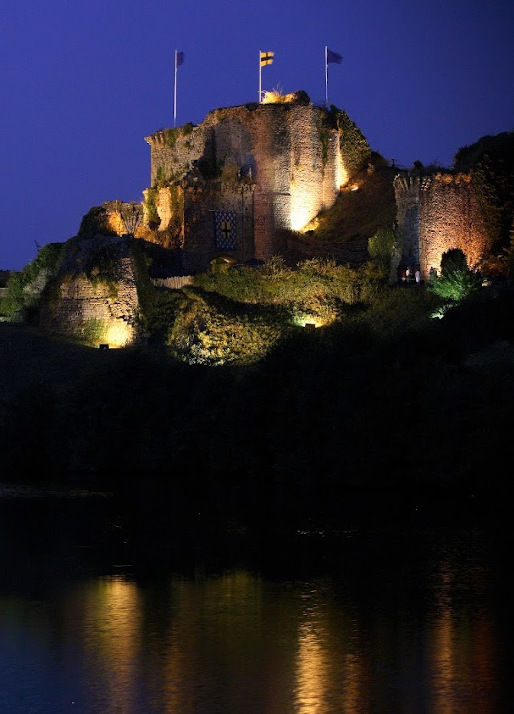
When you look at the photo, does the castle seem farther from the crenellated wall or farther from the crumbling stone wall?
the crumbling stone wall

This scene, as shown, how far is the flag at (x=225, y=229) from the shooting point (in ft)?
197

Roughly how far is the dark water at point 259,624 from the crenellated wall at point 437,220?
970 inches

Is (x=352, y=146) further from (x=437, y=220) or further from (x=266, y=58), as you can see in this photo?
(x=437, y=220)

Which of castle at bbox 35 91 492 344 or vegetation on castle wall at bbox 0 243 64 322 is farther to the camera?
vegetation on castle wall at bbox 0 243 64 322

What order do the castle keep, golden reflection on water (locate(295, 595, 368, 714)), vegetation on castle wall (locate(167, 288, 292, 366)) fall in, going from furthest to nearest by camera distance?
the castle keep < vegetation on castle wall (locate(167, 288, 292, 366)) < golden reflection on water (locate(295, 595, 368, 714))

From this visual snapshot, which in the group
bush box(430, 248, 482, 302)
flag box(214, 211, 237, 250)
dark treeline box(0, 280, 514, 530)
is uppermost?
flag box(214, 211, 237, 250)

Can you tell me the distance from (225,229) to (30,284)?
9.80 meters

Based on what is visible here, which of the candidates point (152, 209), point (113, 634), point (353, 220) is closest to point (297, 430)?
point (113, 634)

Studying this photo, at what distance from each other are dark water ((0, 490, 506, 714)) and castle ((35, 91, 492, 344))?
26.5 meters

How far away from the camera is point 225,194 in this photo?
60.7m

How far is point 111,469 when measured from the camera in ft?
141

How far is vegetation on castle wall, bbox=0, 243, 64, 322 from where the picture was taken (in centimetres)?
5703

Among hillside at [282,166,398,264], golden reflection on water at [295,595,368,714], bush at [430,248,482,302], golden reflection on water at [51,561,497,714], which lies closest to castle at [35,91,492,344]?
hillside at [282,166,398,264]

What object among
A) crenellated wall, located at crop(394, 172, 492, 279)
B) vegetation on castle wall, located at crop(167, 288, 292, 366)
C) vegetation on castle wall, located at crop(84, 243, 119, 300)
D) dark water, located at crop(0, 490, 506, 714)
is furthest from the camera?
vegetation on castle wall, located at crop(84, 243, 119, 300)
